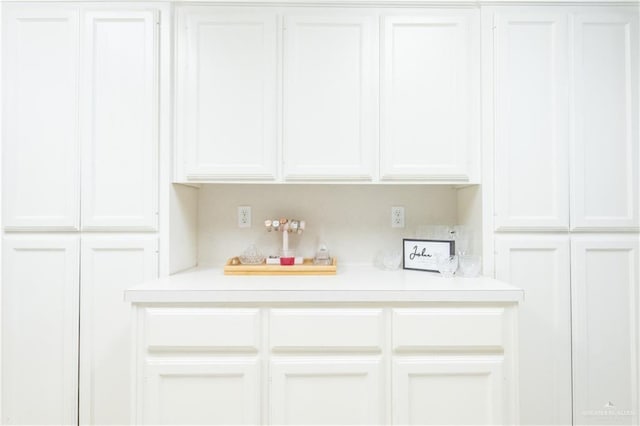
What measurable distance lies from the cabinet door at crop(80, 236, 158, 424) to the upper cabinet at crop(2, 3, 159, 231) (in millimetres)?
166

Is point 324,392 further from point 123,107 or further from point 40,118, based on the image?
point 40,118

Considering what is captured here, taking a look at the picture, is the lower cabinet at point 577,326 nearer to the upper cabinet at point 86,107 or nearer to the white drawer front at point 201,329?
the white drawer front at point 201,329

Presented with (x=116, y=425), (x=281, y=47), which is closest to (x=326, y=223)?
(x=281, y=47)

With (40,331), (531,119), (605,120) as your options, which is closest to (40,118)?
(40,331)

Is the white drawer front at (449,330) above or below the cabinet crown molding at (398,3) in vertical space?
below

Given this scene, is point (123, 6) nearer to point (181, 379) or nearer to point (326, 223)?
point (326, 223)

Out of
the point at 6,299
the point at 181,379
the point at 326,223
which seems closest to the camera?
the point at 181,379

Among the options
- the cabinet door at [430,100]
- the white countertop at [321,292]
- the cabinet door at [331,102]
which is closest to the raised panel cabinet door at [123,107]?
the white countertop at [321,292]

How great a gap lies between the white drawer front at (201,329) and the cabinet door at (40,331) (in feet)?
1.92

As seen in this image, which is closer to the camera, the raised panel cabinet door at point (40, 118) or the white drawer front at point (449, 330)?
the white drawer front at point (449, 330)

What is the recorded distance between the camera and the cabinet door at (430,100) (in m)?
1.85

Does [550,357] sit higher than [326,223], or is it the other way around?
[326,223]

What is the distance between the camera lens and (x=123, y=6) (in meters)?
1.82

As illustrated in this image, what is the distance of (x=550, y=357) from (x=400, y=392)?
0.87m
